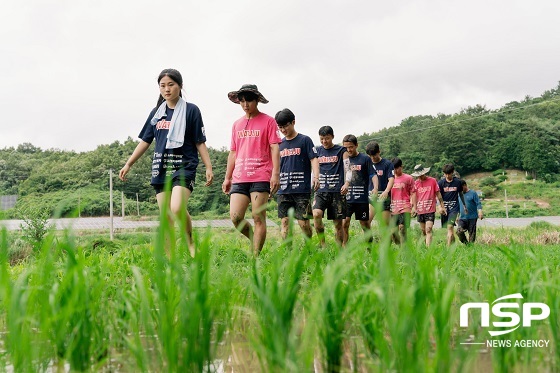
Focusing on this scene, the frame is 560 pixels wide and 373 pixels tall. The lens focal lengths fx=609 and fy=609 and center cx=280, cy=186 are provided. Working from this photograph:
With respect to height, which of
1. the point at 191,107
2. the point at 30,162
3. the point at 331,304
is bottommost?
the point at 331,304

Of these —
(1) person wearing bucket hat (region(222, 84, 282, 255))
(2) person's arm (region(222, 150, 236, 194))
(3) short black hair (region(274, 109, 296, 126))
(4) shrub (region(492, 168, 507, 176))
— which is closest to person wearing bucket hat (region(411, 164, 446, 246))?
(3) short black hair (region(274, 109, 296, 126))

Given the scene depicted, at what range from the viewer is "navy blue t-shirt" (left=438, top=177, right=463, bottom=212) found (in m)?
11.4

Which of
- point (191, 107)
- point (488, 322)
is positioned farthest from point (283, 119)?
point (488, 322)

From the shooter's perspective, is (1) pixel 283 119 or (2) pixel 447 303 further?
(1) pixel 283 119

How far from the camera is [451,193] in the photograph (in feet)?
37.7

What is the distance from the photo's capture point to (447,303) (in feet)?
5.29

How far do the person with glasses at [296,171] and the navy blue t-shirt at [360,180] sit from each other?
1.52m

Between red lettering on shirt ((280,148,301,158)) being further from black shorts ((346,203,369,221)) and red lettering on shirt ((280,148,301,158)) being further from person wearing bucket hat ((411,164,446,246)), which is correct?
person wearing bucket hat ((411,164,446,246))

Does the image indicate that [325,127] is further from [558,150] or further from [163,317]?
[558,150]

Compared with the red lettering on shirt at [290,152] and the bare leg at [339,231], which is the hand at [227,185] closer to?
the red lettering on shirt at [290,152]

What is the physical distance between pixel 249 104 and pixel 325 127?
2176mm

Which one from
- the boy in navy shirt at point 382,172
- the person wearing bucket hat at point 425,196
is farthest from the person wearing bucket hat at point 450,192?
the boy in navy shirt at point 382,172

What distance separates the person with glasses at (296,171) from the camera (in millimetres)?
7152

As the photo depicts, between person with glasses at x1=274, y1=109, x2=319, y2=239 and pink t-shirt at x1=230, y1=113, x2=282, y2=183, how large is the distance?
1.14 meters
